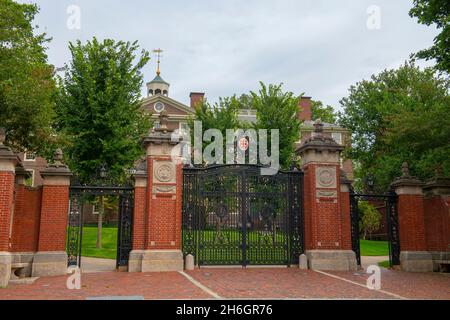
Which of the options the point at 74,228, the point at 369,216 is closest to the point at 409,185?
the point at 74,228

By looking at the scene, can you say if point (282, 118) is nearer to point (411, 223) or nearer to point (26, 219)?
point (411, 223)

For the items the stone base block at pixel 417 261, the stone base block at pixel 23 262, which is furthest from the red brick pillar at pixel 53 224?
the stone base block at pixel 417 261

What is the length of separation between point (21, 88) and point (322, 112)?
129ft

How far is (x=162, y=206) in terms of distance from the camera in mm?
13273

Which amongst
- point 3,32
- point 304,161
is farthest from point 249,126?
point 3,32

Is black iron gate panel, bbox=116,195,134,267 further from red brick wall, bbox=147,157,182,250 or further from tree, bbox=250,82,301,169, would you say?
tree, bbox=250,82,301,169

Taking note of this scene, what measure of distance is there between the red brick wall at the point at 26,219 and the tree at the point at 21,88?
11.2 feet

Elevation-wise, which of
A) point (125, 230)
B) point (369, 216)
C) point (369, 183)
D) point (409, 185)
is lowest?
point (125, 230)

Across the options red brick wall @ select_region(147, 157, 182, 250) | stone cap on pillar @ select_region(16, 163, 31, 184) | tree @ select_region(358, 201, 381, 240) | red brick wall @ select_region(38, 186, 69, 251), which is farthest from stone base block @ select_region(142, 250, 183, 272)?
tree @ select_region(358, 201, 381, 240)

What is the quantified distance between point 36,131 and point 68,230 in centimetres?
461

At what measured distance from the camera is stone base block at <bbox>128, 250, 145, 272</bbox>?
509 inches

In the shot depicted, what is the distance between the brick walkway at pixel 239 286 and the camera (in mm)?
8511

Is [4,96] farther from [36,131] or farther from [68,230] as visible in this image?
[68,230]

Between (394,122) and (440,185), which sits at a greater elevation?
(394,122)
